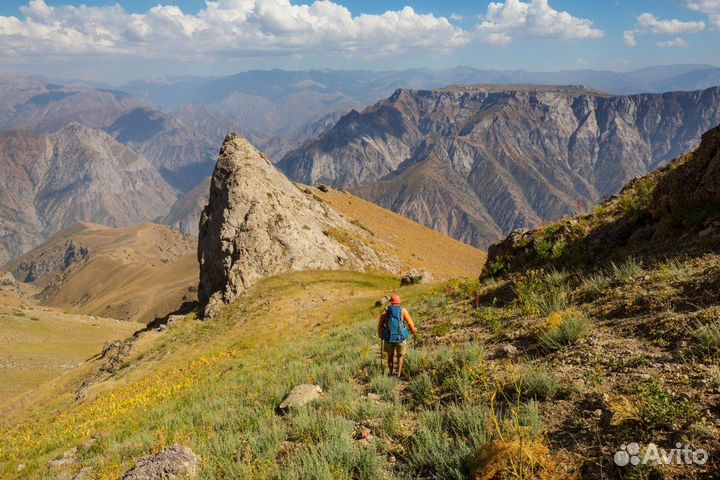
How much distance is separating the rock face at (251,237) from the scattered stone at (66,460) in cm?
2005

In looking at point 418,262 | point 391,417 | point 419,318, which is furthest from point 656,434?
point 418,262

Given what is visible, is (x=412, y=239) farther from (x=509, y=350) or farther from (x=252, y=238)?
(x=509, y=350)

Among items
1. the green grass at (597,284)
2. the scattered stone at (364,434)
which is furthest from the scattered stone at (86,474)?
the green grass at (597,284)

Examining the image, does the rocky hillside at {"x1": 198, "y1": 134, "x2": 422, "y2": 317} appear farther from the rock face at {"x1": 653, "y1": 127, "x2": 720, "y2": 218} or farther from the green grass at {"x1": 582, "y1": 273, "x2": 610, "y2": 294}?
the rock face at {"x1": 653, "y1": 127, "x2": 720, "y2": 218}

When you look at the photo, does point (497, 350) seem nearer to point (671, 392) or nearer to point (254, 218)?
point (671, 392)

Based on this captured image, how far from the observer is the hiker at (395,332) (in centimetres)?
1005

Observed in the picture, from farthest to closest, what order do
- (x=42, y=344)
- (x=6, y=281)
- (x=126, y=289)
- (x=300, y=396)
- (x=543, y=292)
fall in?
(x=6, y=281) < (x=126, y=289) < (x=42, y=344) < (x=543, y=292) < (x=300, y=396)

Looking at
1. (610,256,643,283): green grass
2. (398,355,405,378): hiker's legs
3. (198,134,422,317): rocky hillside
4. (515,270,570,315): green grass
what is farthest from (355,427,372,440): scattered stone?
(198,134,422,317): rocky hillside

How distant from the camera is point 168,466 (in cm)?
715

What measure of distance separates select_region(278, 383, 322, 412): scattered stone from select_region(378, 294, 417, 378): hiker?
5.91 ft

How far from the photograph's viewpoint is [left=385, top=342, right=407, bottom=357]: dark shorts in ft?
33.0

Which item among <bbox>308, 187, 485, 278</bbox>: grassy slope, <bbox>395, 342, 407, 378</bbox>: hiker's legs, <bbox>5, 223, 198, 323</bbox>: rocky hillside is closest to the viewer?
<bbox>395, 342, 407, 378</bbox>: hiker's legs

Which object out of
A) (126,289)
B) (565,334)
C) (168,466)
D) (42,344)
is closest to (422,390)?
(565,334)

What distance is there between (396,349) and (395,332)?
1.29ft
